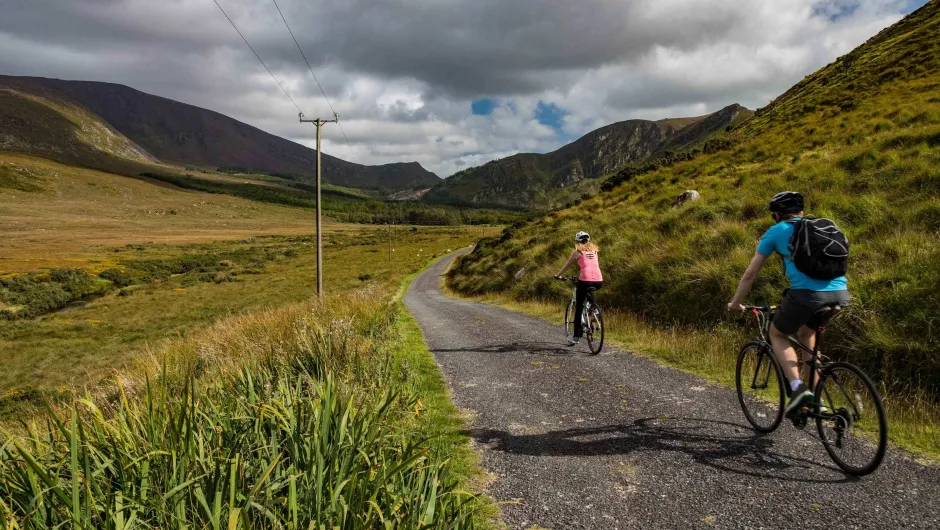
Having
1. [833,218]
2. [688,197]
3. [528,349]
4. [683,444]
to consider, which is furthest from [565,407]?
[688,197]

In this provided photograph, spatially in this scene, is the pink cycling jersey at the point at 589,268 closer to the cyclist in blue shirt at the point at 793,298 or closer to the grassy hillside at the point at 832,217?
the grassy hillside at the point at 832,217

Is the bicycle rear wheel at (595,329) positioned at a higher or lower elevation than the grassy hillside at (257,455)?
lower

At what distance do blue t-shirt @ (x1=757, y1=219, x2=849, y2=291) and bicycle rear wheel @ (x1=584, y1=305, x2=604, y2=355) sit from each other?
4.68 meters

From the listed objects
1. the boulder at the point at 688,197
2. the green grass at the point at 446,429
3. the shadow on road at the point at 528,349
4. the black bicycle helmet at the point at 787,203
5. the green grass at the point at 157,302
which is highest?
the boulder at the point at 688,197

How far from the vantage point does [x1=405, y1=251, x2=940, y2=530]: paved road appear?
11.5 feet

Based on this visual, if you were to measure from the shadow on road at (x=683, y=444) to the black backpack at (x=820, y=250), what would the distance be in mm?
1739

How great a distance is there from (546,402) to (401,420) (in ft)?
7.78

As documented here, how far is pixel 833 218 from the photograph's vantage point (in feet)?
35.2

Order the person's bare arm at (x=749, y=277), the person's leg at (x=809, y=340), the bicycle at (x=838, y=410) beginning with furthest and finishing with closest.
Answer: the person's bare arm at (x=749, y=277), the person's leg at (x=809, y=340), the bicycle at (x=838, y=410)

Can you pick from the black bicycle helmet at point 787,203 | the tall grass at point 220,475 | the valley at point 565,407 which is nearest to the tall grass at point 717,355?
the valley at point 565,407

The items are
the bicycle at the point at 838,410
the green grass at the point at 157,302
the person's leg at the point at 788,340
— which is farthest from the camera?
the green grass at the point at 157,302

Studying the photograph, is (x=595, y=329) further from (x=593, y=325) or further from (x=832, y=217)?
(x=832, y=217)

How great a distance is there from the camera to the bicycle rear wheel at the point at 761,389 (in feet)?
16.0

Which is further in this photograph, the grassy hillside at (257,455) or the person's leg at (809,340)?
the person's leg at (809,340)
